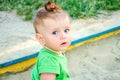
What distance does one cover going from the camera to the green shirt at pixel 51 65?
6.57 feet

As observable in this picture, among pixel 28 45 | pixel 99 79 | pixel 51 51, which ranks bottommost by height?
pixel 99 79

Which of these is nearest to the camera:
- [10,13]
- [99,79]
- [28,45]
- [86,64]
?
[99,79]

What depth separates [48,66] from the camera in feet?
6.56

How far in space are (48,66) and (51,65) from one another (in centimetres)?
2

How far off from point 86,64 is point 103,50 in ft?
1.31

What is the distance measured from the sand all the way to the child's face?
4.28 feet

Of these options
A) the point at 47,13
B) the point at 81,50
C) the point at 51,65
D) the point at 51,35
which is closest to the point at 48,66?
the point at 51,65

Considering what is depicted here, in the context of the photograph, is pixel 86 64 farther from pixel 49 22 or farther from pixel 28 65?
pixel 49 22

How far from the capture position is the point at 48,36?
79.8 inches

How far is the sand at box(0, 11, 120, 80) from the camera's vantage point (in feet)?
10.9

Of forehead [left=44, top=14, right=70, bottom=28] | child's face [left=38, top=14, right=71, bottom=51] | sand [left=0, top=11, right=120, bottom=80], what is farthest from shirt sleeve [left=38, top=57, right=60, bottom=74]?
sand [left=0, top=11, right=120, bottom=80]

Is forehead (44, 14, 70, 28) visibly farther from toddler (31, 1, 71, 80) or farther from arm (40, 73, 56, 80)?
arm (40, 73, 56, 80)

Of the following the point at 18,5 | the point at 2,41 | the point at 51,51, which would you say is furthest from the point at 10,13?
the point at 51,51

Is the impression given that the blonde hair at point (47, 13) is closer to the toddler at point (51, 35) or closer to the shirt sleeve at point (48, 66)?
the toddler at point (51, 35)
